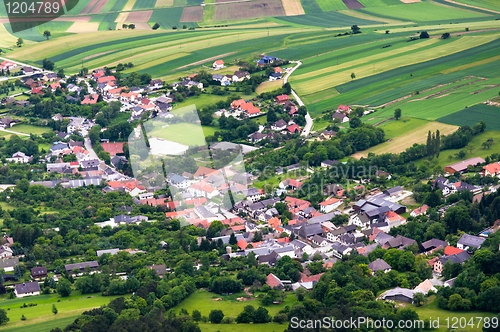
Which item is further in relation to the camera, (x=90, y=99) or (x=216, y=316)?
(x=90, y=99)

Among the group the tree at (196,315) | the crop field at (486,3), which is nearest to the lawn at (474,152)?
the tree at (196,315)

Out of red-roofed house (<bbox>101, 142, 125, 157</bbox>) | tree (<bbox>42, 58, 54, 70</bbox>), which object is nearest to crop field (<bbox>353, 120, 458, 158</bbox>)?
red-roofed house (<bbox>101, 142, 125, 157</bbox>)

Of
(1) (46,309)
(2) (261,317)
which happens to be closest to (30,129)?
(1) (46,309)

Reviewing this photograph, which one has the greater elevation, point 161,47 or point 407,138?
point 161,47

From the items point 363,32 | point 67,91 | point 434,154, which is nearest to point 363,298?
point 434,154

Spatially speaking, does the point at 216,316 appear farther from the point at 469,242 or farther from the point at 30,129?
the point at 30,129

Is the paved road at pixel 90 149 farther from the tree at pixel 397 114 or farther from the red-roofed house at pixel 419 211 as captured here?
the red-roofed house at pixel 419 211

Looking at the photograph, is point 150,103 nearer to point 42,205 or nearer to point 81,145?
point 81,145

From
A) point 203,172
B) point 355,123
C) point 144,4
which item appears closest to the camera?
point 203,172
